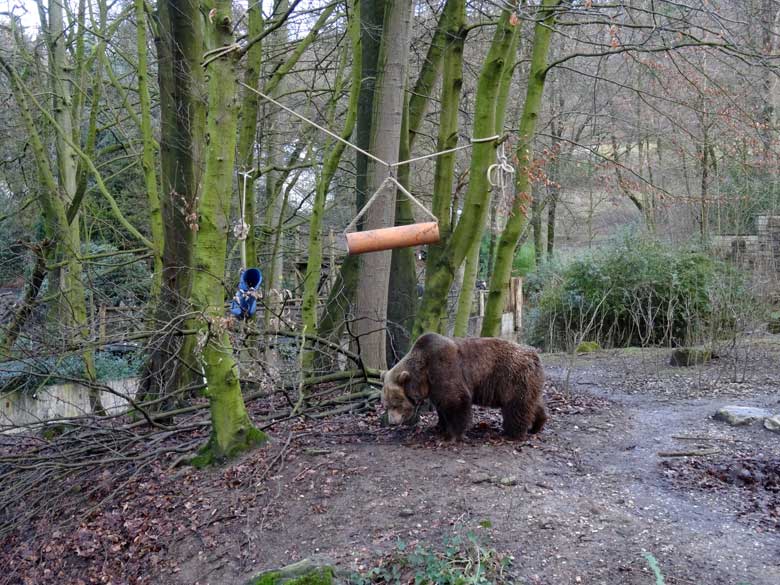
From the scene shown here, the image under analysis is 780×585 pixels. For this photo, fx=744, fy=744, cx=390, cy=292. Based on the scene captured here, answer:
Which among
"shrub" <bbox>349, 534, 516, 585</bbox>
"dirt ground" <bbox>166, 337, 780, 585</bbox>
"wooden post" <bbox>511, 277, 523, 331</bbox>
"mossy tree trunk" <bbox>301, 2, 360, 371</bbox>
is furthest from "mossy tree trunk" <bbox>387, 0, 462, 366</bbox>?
"wooden post" <bbox>511, 277, 523, 331</bbox>

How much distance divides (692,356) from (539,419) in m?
5.53

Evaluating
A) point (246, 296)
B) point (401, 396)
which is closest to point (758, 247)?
point (401, 396)

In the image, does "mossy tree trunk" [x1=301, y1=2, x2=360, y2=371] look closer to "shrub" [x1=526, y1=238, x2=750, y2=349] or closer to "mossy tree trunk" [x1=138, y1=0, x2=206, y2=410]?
"mossy tree trunk" [x1=138, y1=0, x2=206, y2=410]

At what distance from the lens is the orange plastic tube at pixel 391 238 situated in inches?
A: 233

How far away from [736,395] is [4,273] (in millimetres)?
11828

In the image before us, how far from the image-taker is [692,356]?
1141cm

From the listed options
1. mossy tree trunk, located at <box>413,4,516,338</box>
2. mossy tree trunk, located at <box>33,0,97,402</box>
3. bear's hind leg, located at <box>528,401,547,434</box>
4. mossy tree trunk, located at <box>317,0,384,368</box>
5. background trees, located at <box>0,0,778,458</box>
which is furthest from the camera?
mossy tree trunk, located at <box>33,0,97,402</box>

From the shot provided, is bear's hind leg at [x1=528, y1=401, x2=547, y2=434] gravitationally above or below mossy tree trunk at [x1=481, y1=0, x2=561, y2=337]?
below

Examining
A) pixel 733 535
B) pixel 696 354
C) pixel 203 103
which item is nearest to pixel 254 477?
pixel 733 535

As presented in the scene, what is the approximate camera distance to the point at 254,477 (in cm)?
611

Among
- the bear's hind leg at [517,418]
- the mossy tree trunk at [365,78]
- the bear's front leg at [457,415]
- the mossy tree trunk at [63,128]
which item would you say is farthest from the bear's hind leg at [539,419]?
the mossy tree trunk at [63,128]

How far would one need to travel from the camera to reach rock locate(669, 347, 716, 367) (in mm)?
11398

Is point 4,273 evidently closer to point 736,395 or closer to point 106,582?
point 106,582

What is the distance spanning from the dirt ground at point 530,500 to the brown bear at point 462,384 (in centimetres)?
25
